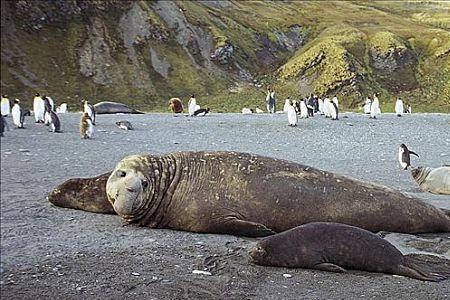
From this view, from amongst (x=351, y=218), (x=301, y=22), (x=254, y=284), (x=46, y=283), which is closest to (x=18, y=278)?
(x=46, y=283)

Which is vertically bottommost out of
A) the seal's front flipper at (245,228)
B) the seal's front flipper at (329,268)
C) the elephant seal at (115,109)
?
the seal's front flipper at (329,268)

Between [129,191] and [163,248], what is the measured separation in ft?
2.36

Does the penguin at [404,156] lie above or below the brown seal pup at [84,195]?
above

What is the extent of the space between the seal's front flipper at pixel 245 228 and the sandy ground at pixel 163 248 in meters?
0.07

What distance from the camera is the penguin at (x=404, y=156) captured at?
607 cm

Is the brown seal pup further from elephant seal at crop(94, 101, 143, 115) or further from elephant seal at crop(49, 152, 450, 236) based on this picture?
elephant seal at crop(94, 101, 143, 115)

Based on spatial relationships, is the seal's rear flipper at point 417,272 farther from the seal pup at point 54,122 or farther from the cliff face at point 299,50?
the seal pup at point 54,122

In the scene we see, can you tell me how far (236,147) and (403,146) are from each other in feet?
6.27

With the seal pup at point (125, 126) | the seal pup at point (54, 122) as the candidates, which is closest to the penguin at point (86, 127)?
the seal pup at point (54, 122)

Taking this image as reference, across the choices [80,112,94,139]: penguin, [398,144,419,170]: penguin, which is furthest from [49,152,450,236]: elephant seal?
[80,112,94,139]: penguin

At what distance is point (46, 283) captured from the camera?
262 centimetres

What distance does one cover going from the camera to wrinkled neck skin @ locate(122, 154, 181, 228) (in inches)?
158

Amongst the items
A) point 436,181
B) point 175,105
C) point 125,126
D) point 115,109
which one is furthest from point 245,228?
point 175,105

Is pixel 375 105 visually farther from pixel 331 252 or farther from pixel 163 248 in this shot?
pixel 163 248
